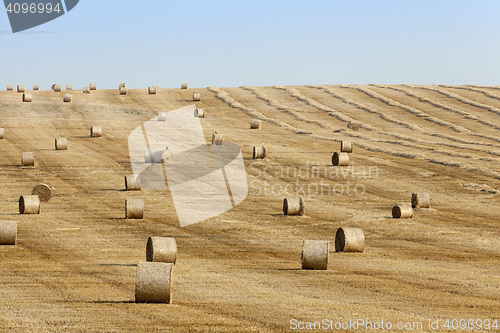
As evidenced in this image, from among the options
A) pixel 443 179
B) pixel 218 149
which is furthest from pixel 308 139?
pixel 443 179

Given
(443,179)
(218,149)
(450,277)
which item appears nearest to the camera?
(450,277)

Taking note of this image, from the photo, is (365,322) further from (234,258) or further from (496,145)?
(496,145)

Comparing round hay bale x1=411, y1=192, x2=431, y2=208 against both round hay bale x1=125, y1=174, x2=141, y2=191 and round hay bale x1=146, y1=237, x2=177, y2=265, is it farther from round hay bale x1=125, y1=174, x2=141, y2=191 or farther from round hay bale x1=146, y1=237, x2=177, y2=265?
round hay bale x1=146, y1=237, x2=177, y2=265

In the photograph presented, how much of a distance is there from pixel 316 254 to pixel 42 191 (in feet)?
51.3

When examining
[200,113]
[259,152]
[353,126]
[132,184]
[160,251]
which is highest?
[200,113]

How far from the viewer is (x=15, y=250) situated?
1905 centimetres

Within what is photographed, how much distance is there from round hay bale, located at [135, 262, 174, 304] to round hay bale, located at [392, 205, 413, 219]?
1494cm

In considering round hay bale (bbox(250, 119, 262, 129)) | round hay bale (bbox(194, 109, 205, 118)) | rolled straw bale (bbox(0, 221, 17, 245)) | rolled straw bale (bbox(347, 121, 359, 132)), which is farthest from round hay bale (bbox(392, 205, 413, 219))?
round hay bale (bbox(194, 109, 205, 118))

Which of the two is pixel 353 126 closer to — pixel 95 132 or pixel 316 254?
pixel 95 132

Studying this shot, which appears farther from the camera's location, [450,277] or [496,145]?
[496,145]

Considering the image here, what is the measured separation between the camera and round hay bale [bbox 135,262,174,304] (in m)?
12.6

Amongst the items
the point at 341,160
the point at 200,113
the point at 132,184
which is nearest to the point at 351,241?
the point at 132,184

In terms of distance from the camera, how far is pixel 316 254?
1691 centimetres

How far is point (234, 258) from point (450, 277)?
19.2 ft
